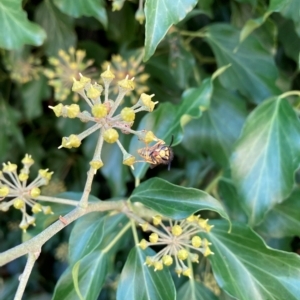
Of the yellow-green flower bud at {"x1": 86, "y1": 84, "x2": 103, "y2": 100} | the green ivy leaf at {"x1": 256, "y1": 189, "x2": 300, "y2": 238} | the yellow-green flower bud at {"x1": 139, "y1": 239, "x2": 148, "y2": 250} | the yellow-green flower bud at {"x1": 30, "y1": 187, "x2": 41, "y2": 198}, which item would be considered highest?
the yellow-green flower bud at {"x1": 86, "y1": 84, "x2": 103, "y2": 100}

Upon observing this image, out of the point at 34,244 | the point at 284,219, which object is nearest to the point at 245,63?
the point at 284,219

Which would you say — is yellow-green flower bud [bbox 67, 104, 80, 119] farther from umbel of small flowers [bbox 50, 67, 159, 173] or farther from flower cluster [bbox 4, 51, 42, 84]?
flower cluster [bbox 4, 51, 42, 84]

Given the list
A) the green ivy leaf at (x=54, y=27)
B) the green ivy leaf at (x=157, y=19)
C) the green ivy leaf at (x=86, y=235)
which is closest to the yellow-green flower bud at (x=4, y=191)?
the green ivy leaf at (x=86, y=235)

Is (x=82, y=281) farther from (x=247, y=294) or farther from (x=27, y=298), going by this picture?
(x=27, y=298)

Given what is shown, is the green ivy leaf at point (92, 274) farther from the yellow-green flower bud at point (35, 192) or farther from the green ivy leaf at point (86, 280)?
the yellow-green flower bud at point (35, 192)

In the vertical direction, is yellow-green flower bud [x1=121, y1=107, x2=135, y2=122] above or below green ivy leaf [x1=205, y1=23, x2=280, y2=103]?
above

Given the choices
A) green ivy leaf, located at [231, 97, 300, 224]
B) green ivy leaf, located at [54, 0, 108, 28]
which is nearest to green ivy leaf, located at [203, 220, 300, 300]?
green ivy leaf, located at [231, 97, 300, 224]

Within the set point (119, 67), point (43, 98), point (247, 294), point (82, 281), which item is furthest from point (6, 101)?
point (247, 294)

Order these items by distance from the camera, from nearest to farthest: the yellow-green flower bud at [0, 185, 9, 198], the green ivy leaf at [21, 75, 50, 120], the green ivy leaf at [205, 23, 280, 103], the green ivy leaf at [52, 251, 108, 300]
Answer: the yellow-green flower bud at [0, 185, 9, 198], the green ivy leaf at [52, 251, 108, 300], the green ivy leaf at [205, 23, 280, 103], the green ivy leaf at [21, 75, 50, 120]
